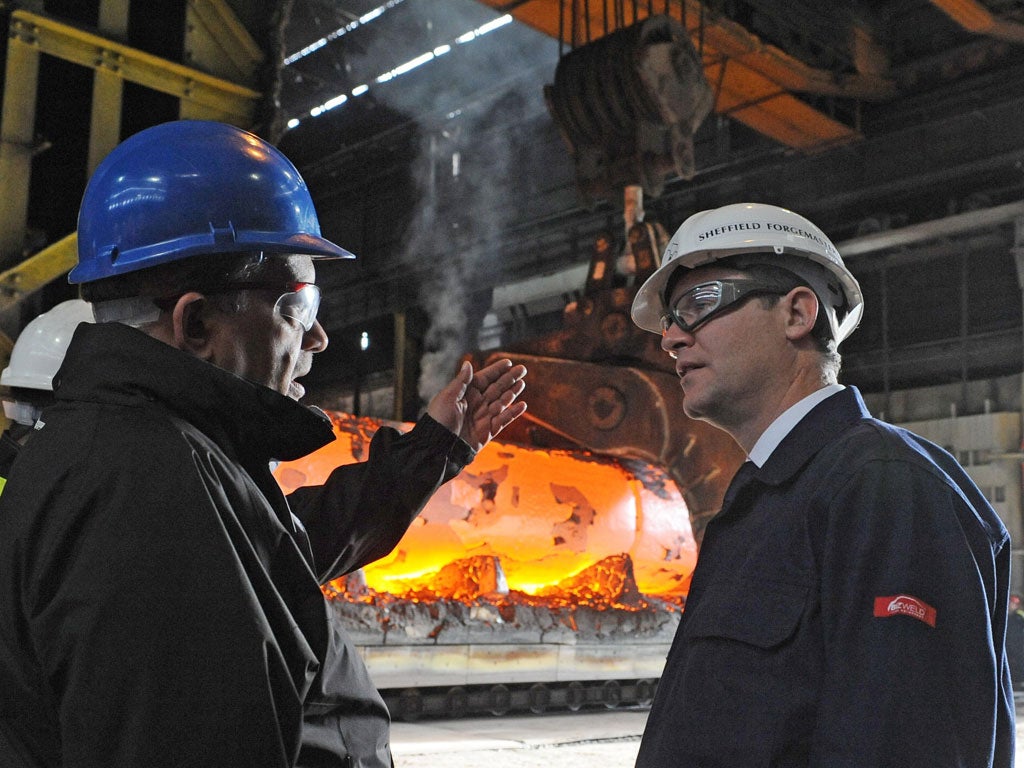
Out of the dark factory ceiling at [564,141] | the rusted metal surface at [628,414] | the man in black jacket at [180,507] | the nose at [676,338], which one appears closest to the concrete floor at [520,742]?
the rusted metal surface at [628,414]

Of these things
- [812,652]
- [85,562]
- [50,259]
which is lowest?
[812,652]

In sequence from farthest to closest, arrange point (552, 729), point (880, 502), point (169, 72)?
point (169, 72), point (552, 729), point (880, 502)

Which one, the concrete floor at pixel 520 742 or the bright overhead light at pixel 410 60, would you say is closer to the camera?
the concrete floor at pixel 520 742

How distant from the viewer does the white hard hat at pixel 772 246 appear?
6.29 ft

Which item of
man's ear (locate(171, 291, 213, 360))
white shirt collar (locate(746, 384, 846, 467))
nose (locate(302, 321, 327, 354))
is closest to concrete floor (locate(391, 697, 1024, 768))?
white shirt collar (locate(746, 384, 846, 467))

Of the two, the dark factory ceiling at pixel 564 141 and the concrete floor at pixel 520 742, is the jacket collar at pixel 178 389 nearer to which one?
the concrete floor at pixel 520 742

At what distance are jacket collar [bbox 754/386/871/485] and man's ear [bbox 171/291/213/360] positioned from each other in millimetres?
865

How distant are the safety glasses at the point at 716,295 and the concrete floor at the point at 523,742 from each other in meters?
2.69

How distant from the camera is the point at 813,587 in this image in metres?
1.48

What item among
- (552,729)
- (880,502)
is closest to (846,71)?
(552,729)

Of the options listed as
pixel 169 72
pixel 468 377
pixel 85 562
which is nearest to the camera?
pixel 85 562

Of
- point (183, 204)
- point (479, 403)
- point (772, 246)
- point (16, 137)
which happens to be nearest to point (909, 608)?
point (772, 246)

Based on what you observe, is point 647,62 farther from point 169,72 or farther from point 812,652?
point 812,652

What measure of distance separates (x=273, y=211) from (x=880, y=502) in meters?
0.93
